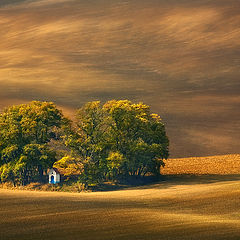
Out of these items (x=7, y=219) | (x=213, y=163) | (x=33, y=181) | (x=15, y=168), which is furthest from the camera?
(x=213, y=163)

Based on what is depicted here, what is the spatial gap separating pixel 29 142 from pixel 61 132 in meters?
5.09

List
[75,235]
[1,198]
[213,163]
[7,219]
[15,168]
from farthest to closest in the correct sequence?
1. [213,163]
2. [15,168]
3. [1,198]
4. [7,219]
5. [75,235]

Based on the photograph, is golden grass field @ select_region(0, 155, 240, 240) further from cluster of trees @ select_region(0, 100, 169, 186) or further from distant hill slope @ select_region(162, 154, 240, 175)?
distant hill slope @ select_region(162, 154, 240, 175)

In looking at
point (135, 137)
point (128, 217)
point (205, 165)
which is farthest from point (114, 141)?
point (128, 217)

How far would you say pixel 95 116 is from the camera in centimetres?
7944

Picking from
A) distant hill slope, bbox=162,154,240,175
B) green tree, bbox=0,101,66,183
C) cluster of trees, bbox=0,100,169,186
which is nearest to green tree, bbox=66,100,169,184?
cluster of trees, bbox=0,100,169,186

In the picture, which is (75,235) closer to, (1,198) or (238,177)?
(1,198)

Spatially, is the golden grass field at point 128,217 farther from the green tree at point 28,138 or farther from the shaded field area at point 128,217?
the green tree at point 28,138

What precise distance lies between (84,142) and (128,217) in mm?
39551

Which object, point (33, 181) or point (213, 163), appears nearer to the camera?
point (33, 181)

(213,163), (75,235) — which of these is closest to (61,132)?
(213,163)

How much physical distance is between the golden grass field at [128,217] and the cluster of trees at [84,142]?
65.8ft

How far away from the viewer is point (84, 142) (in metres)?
78.1

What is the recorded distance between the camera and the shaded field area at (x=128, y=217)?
31.9 m
